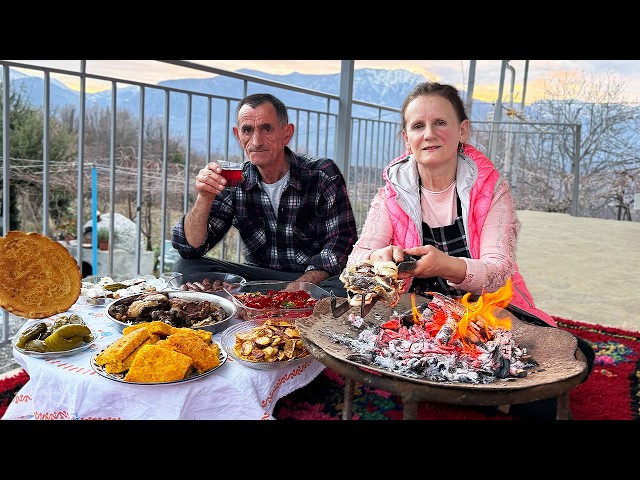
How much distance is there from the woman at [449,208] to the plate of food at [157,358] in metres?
0.67

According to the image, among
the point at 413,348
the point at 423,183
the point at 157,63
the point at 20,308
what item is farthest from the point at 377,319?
the point at 157,63

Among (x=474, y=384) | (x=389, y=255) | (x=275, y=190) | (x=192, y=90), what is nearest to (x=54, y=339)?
(x=389, y=255)

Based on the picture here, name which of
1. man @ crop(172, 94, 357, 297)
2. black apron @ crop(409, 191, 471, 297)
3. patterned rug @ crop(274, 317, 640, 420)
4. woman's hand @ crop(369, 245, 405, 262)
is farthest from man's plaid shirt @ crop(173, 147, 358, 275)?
woman's hand @ crop(369, 245, 405, 262)

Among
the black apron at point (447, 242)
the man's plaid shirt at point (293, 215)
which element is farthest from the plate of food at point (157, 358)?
the man's plaid shirt at point (293, 215)

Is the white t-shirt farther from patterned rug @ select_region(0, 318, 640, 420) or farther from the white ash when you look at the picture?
the white ash

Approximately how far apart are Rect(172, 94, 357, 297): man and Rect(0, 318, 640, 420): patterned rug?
1.99 ft

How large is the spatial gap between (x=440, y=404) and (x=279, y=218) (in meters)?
1.26

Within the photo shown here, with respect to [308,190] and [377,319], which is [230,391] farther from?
[308,190]

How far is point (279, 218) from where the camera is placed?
2.91 metres

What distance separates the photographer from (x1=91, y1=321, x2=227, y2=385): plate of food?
57.5 inches

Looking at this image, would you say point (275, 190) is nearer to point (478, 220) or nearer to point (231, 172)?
point (231, 172)

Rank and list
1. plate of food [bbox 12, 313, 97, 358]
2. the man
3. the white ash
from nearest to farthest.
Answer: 1. the white ash
2. plate of food [bbox 12, 313, 97, 358]
3. the man

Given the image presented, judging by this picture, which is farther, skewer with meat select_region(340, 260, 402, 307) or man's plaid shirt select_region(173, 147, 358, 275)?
man's plaid shirt select_region(173, 147, 358, 275)

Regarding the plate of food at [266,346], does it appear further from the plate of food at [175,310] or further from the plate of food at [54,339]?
the plate of food at [54,339]
